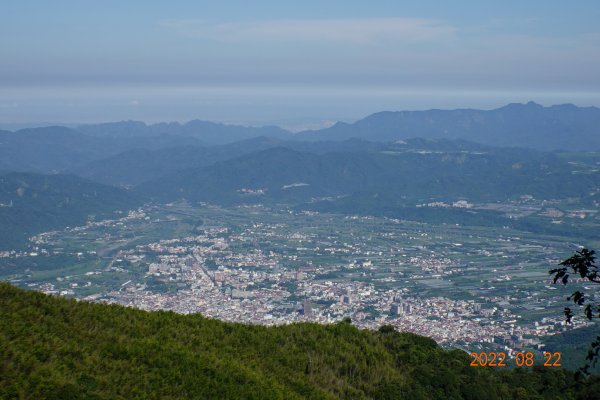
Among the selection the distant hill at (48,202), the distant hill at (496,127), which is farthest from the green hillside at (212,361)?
the distant hill at (496,127)

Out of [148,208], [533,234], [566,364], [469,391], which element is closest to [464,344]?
[566,364]

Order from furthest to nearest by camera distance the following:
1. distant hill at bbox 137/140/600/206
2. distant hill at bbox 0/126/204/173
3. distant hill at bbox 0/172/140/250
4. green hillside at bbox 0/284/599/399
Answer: distant hill at bbox 0/126/204/173 → distant hill at bbox 137/140/600/206 → distant hill at bbox 0/172/140/250 → green hillside at bbox 0/284/599/399

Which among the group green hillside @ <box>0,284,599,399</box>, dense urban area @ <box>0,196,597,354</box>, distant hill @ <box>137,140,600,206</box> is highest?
green hillside @ <box>0,284,599,399</box>

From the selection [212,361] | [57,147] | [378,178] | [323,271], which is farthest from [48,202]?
[57,147]

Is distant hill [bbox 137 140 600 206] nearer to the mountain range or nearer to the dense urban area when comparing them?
the mountain range

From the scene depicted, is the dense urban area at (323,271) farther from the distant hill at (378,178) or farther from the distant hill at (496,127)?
the distant hill at (496,127)

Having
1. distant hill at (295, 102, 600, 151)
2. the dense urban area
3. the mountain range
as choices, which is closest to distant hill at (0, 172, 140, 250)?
the mountain range

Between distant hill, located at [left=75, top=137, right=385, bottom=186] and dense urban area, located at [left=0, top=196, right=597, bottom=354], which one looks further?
distant hill, located at [left=75, top=137, right=385, bottom=186]

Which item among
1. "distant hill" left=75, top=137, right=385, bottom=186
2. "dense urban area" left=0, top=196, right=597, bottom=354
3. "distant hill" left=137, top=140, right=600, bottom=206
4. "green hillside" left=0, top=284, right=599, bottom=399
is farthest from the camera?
"distant hill" left=75, top=137, right=385, bottom=186
